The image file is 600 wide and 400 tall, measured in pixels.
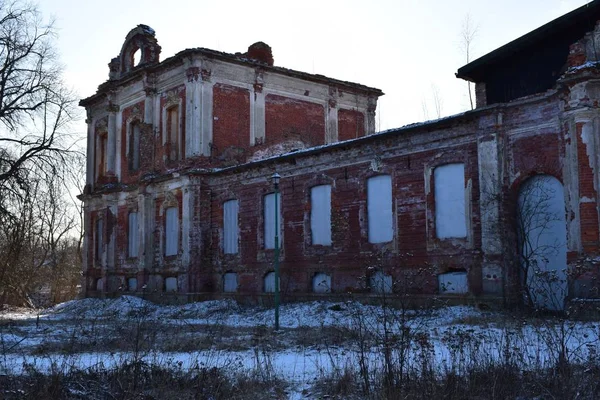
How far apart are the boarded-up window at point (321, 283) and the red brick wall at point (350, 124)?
11733 mm

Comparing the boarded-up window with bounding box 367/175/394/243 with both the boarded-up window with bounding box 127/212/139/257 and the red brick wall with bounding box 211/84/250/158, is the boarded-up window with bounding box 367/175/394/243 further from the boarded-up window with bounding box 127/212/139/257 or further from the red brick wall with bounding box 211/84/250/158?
the boarded-up window with bounding box 127/212/139/257

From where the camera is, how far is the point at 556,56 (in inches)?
699

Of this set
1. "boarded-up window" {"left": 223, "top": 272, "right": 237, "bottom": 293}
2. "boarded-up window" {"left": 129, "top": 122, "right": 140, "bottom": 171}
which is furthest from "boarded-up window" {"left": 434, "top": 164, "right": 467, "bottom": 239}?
"boarded-up window" {"left": 129, "top": 122, "right": 140, "bottom": 171}

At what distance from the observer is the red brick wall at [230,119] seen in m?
28.2

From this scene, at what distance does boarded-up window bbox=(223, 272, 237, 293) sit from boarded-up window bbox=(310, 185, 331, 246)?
15.3ft

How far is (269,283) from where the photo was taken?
24.5 meters

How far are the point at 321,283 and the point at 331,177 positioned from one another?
3569 millimetres

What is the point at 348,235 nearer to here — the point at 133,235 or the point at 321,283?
the point at 321,283

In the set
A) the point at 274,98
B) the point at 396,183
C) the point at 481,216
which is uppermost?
the point at 274,98

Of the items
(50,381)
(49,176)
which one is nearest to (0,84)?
(49,176)

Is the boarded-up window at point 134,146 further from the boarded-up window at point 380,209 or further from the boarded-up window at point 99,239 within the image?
the boarded-up window at point 380,209

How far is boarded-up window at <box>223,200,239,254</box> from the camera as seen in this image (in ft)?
86.2

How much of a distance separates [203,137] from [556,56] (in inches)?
581

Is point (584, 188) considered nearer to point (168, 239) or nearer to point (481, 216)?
point (481, 216)
